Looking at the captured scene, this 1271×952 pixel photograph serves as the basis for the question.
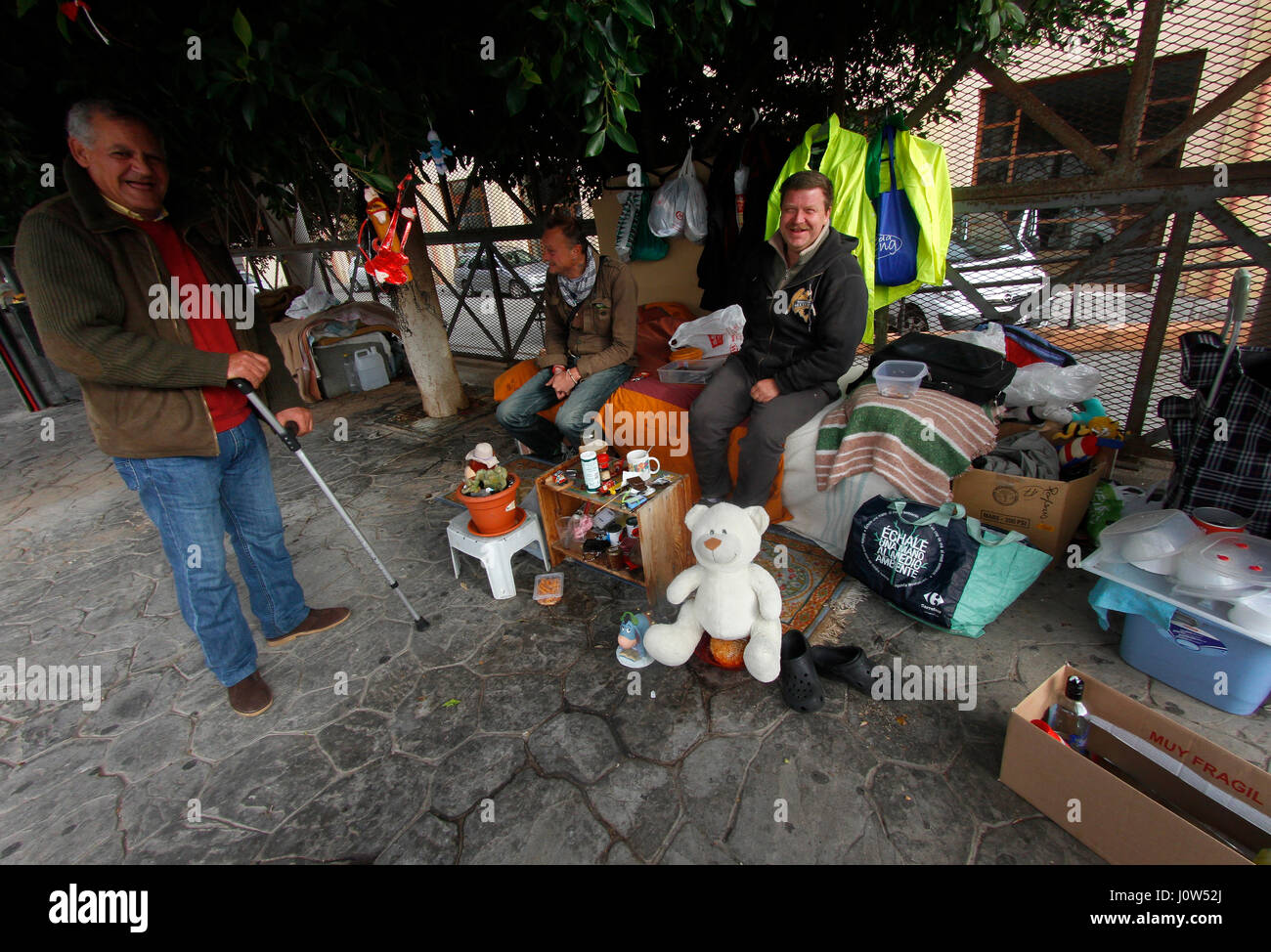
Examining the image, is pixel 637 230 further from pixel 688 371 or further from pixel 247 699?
pixel 247 699

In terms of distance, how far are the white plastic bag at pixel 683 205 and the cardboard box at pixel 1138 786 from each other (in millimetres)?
3812

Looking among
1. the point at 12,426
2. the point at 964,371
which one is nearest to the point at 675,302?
the point at 964,371

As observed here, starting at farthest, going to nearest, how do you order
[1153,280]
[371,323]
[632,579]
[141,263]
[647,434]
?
[371,323]
[647,434]
[1153,280]
[632,579]
[141,263]

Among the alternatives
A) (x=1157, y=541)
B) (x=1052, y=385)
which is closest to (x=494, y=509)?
(x=1157, y=541)

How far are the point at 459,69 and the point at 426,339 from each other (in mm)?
2841

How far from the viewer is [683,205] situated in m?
4.54

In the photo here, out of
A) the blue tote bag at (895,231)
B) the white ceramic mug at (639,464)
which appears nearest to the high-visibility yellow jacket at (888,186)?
the blue tote bag at (895,231)

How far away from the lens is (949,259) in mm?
4109

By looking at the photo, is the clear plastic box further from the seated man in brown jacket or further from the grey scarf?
the grey scarf

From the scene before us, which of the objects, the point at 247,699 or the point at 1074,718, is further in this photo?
the point at 247,699

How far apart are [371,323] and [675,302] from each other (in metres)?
4.43

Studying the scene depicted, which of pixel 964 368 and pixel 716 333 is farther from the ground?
pixel 716 333

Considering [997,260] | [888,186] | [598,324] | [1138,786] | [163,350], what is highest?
[888,186]
